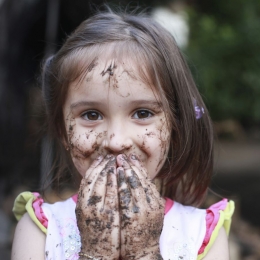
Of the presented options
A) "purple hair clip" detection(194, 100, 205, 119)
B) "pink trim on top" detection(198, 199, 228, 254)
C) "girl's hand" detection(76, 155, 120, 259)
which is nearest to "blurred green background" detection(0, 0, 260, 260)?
"purple hair clip" detection(194, 100, 205, 119)

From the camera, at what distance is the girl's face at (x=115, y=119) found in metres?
1.99

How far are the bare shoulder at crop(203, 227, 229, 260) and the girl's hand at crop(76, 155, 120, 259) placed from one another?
0.42 meters

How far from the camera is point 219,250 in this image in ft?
6.88

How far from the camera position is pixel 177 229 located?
7.06 ft

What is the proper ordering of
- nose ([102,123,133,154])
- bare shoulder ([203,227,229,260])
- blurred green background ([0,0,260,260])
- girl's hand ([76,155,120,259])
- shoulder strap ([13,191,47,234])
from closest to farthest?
girl's hand ([76,155,120,259]), nose ([102,123,133,154]), bare shoulder ([203,227,229,260]), shoulder strap ([13,191,47,234]), blurred green background ([0,0,260,260])

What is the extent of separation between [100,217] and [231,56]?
457 centimetres

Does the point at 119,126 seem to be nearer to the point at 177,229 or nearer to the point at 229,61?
the point at 177,229

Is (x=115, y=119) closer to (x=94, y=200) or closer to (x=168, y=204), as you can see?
(x=94, y=200)

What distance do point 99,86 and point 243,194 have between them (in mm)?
6628

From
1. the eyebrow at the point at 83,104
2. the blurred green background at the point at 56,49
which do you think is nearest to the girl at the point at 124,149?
the eyebrow at the point at 83,104

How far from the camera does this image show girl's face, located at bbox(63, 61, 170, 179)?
1.99m

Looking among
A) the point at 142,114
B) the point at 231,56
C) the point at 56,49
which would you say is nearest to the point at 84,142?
the point at 142,114

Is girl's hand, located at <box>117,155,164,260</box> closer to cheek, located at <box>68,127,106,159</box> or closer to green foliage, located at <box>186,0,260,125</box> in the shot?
cheek, located at <box>68,127,106,159</box>

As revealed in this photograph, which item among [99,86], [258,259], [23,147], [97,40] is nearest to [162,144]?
[99,86]
